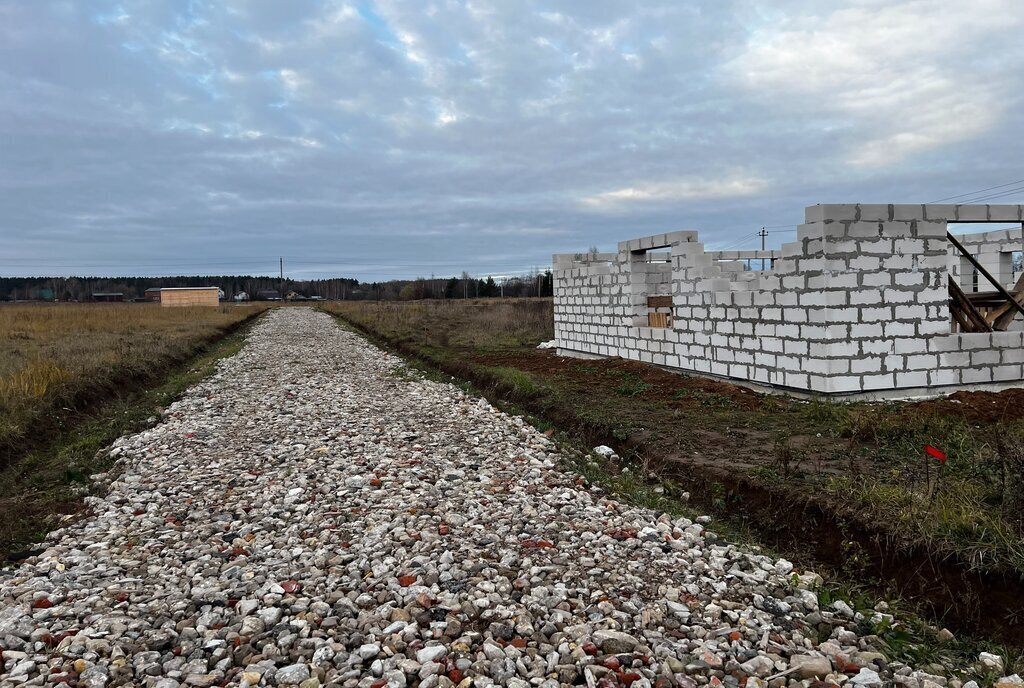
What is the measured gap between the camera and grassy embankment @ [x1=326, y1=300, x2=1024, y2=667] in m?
4.84

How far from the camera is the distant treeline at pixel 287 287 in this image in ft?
328

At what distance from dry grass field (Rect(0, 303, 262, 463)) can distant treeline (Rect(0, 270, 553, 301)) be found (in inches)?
2343

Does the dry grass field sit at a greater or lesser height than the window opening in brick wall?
lesser

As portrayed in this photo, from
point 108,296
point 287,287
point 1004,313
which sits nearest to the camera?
point 1004,313

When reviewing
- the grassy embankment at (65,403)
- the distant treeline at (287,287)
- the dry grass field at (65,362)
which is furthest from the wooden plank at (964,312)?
the distant treeline at (287,287)

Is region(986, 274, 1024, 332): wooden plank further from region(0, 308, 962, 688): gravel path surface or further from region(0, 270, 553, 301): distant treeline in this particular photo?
region(0, 270, 553, 301): distant treeline

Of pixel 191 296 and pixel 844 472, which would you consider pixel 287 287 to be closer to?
pixel 191 296

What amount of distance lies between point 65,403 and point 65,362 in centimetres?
460

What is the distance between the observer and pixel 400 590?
489 centimetres

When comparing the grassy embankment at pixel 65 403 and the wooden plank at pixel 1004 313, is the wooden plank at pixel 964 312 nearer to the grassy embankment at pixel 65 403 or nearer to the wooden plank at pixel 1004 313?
the wooden plank at pixel 1004 313

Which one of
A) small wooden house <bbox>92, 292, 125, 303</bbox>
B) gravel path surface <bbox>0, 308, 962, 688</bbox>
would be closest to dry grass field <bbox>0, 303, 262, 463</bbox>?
gravel path surface <bbox>0, 308, 962, 688</bbox>

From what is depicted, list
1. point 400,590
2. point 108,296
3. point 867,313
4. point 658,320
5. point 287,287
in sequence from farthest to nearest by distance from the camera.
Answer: point 287,287
point 108,296
point 658,320
point 867,313
point 400,590

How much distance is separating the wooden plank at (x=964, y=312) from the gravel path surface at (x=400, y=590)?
840cm

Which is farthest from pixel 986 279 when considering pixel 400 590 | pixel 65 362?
pixel 65 362
